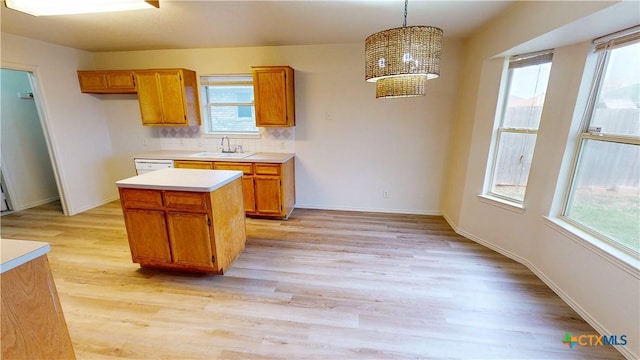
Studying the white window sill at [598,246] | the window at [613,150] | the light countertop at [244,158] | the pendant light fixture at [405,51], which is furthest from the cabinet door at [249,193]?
the window at [613,150]

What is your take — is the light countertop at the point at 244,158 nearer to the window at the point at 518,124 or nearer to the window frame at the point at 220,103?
the window frame at the point at 220,103

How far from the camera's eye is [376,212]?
3.97 metres

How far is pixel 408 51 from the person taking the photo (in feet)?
4.91

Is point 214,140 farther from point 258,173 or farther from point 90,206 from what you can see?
point 90,206

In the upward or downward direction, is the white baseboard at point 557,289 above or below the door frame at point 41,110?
below

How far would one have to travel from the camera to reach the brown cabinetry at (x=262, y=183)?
3.49 meters

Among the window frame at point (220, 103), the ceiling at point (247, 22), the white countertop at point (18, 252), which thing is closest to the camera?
the white countertop at point (18, 252)

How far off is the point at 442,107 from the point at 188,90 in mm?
3719

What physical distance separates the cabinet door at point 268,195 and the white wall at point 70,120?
2916 millimetres

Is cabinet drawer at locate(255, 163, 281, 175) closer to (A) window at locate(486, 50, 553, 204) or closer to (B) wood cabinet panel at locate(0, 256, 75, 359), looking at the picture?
(B) wood cabinet panel at locate(0, 256, 75, 359)

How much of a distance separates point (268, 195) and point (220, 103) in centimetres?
175

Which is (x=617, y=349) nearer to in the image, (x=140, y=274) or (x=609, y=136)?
(x=609, y=136)

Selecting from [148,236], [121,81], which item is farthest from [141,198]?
[121,81]

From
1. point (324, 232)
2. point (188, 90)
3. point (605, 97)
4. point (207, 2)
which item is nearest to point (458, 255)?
point (324, 232)
